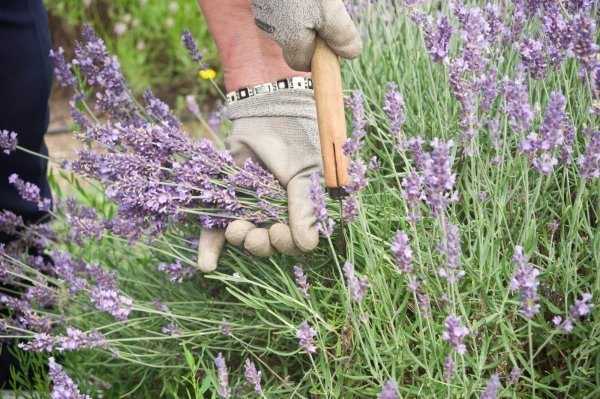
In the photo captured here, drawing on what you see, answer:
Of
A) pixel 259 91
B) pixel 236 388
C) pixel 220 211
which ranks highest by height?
pixel 259 91

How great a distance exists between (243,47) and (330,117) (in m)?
0.49

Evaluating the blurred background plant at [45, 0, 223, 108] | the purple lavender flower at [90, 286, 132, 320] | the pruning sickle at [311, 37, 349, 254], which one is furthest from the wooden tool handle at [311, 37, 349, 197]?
the blurred background plant at [45, 0, 223, 108]

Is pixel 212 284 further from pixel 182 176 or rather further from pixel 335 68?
pixel 335 68

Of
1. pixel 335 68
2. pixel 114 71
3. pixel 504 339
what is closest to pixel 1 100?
pixel 114 71

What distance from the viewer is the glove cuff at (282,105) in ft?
6.01

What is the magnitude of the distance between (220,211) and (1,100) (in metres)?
0.87

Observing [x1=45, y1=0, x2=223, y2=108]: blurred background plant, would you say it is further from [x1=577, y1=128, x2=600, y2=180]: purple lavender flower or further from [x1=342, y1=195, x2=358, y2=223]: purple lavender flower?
[x1=577, y1=128, x2=600, y2=180]: purple lavender flower

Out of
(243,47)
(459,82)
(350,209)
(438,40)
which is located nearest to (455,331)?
(350,209)

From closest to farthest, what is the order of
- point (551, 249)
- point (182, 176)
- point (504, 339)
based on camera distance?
point (504, 339) → point (551, 249) → point (182, 176)

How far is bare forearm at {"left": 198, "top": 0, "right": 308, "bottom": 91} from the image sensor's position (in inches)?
75.5

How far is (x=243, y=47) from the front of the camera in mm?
1942

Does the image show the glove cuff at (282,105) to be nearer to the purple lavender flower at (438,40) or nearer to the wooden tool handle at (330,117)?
the wooden tool handle at (330,117)

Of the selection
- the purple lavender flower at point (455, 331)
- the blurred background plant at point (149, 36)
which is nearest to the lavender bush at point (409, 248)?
the purple lavender flower at point (455, 331)

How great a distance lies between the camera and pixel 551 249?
154cm
